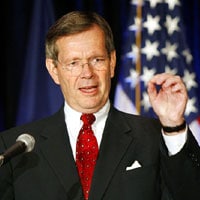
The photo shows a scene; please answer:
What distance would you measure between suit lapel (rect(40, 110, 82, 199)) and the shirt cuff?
0.32 m

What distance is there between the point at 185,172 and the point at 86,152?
0.36 m

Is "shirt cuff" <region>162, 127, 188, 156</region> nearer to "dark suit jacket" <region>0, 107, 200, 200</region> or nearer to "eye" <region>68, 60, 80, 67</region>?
"dark suit jacket" <region>0, 107, 200, 200</region>

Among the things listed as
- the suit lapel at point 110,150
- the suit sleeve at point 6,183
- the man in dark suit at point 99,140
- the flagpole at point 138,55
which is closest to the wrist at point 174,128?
the man in dark suit at point 99,140

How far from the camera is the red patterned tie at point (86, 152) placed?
1.62 m

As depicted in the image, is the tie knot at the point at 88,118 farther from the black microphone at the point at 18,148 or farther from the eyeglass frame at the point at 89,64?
the black microphone at the point at 18,148

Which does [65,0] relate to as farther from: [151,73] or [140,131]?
[140,131]

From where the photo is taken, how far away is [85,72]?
5.49 feet

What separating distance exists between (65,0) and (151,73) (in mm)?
662

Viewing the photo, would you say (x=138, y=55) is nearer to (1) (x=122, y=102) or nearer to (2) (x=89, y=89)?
(1) (x=122, y=102)

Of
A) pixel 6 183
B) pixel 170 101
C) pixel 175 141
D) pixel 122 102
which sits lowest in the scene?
pixel 122 102

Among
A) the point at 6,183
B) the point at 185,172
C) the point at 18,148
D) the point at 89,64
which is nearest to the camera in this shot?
the point at 18,148

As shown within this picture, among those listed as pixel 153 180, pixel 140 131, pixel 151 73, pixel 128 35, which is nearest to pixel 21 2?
pixel 128 35

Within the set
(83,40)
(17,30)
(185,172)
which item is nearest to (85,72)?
(83,40)

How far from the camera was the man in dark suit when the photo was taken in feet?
4.94
